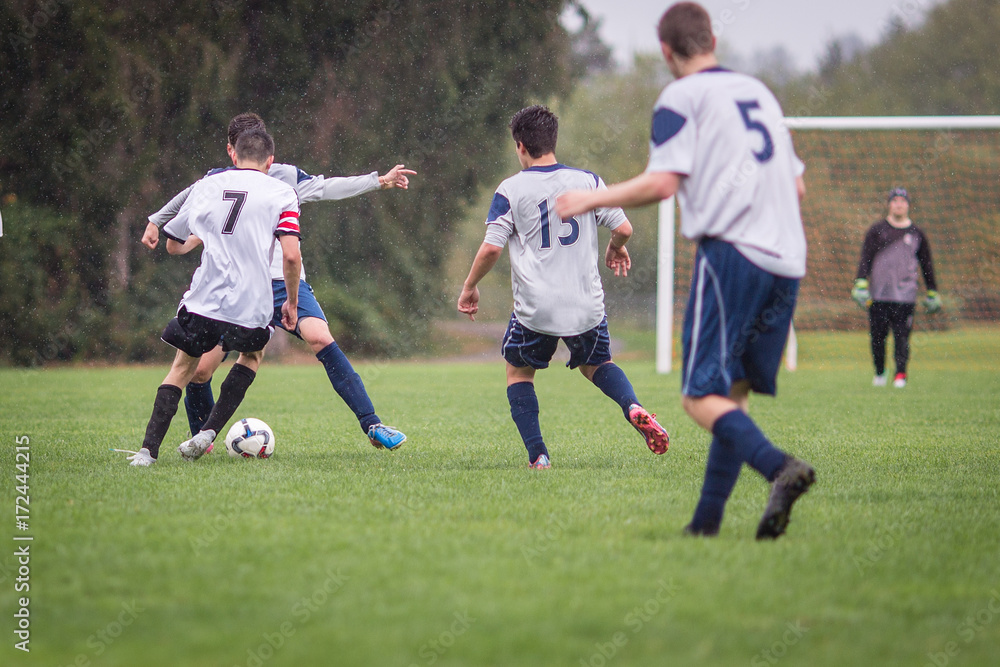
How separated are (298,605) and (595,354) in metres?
2.85

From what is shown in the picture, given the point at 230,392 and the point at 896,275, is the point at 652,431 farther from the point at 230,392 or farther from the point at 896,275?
the point at 896,275

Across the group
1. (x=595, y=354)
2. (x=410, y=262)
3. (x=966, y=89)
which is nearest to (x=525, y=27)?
(x=410, y=262)

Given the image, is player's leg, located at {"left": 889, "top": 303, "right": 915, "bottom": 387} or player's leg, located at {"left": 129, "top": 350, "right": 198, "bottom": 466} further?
player's leg, located at {"left": 889, "top": 303, "right": 915, "bottom": 387}

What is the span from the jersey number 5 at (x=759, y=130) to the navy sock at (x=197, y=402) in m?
3.57

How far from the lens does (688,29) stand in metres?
3.26

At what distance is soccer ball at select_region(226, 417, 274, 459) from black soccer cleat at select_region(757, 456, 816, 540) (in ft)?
10.1

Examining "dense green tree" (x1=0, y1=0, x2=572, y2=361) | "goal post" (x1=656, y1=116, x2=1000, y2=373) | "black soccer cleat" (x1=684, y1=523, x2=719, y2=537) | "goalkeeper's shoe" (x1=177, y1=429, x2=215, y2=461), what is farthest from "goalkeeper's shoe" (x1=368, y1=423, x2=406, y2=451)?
"dense green tree" (x1=0, y1=0, x2=572, y2=361)

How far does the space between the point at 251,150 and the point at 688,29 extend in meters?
2.63

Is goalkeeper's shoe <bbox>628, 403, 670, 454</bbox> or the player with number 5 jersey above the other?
the player with number 5 jersey

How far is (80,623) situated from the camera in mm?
2332

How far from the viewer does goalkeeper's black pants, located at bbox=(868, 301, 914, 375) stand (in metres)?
10.6

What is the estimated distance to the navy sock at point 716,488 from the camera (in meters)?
3.26

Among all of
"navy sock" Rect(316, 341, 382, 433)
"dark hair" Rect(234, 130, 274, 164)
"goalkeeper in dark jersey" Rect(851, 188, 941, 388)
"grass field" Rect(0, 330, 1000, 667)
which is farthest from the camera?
"goalkeeper in dark jersey" Rect(851, 188, 941, 388)

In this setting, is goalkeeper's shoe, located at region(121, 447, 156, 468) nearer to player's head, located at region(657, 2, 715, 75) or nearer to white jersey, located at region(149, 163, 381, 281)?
white jersey, located at region(149, 163, 381, 281)
